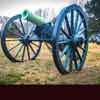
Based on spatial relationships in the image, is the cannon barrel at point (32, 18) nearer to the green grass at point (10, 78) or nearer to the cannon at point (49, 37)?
the cannon at point (49, 37)

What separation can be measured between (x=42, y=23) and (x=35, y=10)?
5.4 inches

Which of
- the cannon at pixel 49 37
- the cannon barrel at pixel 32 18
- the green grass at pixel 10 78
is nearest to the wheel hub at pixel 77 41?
the cannon at pixel 49 37

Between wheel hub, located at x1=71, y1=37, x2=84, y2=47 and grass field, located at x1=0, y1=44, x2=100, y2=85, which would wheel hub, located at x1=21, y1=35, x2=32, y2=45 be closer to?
grass field, located at x1=0, y1=44, x2=100, y2=85

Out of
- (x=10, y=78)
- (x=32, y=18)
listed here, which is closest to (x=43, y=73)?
(x=10, y=78)

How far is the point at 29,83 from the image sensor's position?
234 cm

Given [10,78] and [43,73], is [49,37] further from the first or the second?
[10,78]

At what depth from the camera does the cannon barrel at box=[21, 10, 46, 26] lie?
7.47 ft

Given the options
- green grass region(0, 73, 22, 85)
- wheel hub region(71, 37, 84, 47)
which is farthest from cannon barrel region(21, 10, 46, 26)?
green grass region(0, 73, 22, 85)

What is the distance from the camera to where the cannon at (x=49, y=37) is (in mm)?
2266

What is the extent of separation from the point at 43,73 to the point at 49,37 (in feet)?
0.95

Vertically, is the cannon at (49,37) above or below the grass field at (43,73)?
above

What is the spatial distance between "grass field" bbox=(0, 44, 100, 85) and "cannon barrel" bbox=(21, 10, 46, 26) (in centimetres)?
20

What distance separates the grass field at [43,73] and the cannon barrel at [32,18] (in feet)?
0.65

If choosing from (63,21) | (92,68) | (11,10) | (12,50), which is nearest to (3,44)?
(12,50)
